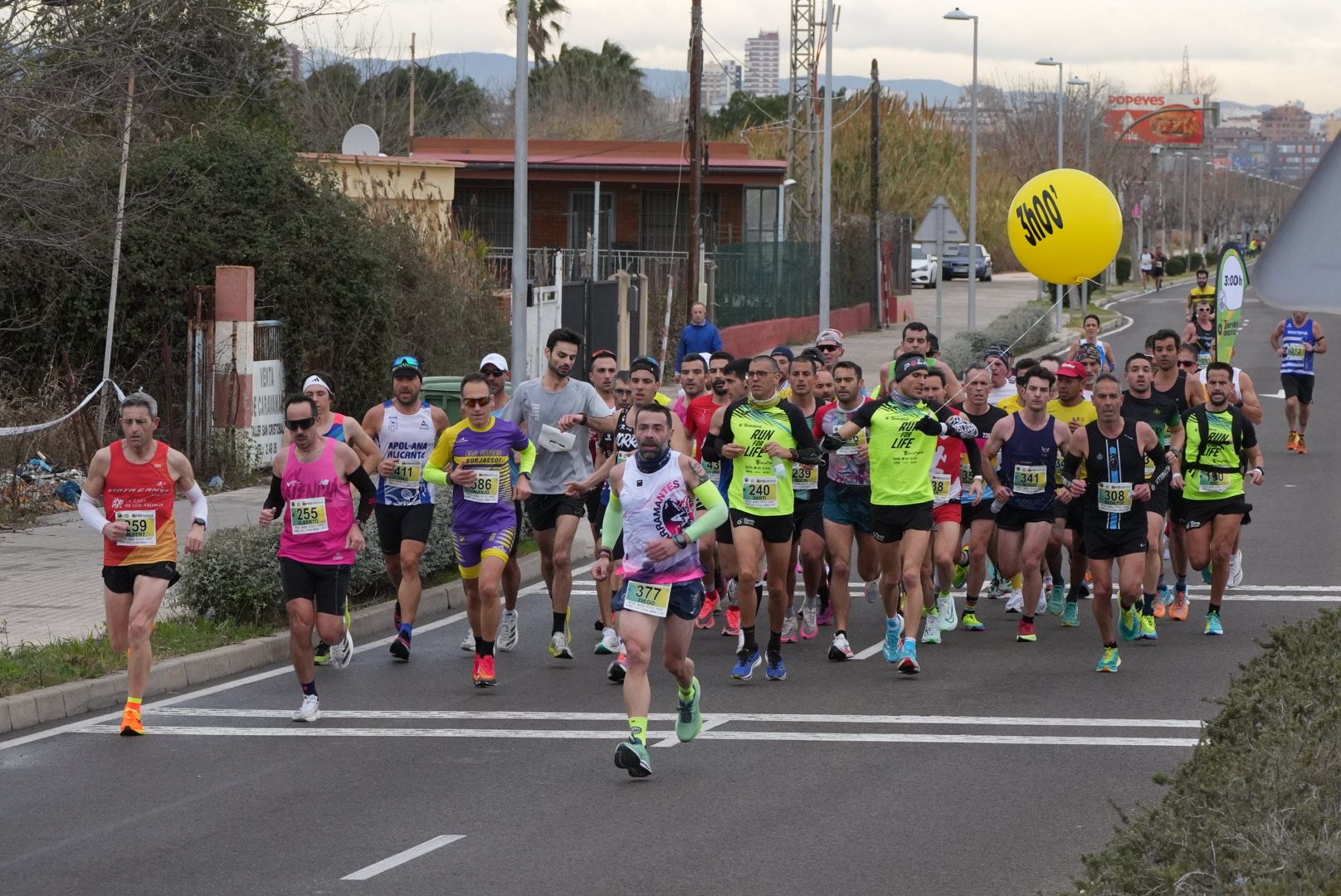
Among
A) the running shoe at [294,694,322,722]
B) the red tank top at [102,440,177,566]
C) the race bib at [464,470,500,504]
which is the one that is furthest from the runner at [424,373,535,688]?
the red tank top at [102,440,177,566]

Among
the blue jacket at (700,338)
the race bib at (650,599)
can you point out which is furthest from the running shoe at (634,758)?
the blue jacket at (700,338)

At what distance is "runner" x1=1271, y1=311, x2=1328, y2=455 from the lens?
23.7 m

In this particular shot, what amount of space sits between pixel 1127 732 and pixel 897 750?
1.36m

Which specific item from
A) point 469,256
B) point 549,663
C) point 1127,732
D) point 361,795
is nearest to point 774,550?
point 549,663

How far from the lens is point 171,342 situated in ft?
70.6

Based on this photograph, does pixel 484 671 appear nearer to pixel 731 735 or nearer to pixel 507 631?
pixel 507 631

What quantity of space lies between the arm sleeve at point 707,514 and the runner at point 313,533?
1.98 meters

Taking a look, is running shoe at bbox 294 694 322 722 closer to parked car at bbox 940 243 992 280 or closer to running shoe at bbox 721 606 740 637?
running shoe at bbox 721 606 740 637

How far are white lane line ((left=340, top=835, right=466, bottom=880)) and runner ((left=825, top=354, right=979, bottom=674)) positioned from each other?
455cm

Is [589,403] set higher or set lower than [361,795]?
higher

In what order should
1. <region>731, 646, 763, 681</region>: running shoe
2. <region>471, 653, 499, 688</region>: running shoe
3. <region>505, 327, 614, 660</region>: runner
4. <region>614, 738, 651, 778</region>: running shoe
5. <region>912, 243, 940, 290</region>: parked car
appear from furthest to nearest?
<region>912, 243, 940, 290</region>: parked car < <region>505, 327, 614, 660</region>: runner < <region>731, 646, 763, 681</region>: running shoe < <region>471, 653, 499, 688</region>: running shoe < <region>614, 738, 651, 778</region>: running shoe

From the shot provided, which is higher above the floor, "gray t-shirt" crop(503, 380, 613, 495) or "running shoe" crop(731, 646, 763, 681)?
"gray t-shirt" crop(503, 380, 613, 495)

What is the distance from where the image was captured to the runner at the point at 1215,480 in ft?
42.5

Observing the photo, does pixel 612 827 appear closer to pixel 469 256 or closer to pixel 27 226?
pixel 27 226
